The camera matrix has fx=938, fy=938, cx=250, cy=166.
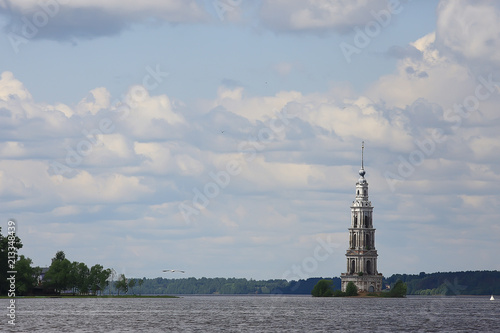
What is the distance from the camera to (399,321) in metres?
154

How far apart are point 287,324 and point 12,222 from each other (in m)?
44.2

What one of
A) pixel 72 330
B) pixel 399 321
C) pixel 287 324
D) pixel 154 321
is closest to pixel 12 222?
pixel 72 330

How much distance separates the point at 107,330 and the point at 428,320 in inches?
2383

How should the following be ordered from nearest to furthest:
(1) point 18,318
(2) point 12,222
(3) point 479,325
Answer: (2) point 12,222
(3) point 479,325
(1) point 18,318

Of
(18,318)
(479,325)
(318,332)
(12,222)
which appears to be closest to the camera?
(318,332)

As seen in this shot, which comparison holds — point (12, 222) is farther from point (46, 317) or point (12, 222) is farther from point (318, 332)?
point (318, 332)

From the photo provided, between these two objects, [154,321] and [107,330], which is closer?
[107,330]

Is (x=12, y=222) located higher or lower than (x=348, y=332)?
higher

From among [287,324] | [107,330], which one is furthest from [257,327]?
[107,330]

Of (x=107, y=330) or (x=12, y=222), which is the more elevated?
(x=12, y=222)

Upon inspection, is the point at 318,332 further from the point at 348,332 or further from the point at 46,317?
the point at 46,317

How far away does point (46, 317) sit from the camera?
16088 centimetres

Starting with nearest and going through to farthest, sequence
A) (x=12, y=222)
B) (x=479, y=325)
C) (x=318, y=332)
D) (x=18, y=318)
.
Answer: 1. (x=318, y=332)
2. (x=12, y=222)
3. (x=479, y=325)
4. (x=18, y=318)

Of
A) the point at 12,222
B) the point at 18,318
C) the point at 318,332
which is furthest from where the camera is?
the point at 18,318
